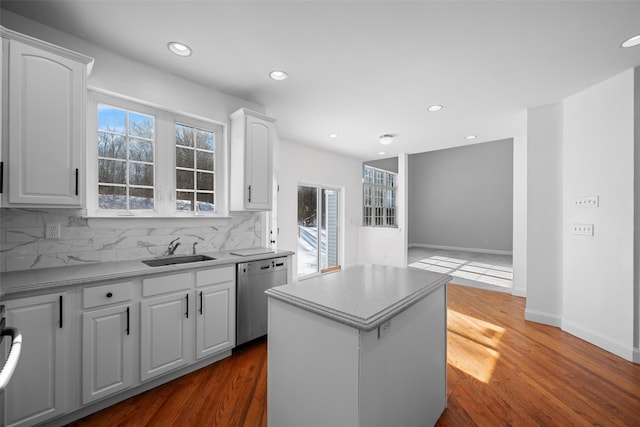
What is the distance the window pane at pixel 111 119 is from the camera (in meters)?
2.32

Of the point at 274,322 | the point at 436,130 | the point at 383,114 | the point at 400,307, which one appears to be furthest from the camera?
the point at 436,130

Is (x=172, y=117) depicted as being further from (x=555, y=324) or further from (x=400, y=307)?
(x=555, y=324)

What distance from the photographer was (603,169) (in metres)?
2.75

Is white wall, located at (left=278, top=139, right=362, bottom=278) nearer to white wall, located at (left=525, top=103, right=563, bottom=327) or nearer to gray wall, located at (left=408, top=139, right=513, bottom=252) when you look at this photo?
white wall, located at (left=525, top=103, right=563, bottom=327)

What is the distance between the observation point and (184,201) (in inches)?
111

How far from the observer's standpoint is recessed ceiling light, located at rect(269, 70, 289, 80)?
258 cm

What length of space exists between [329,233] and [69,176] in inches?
193

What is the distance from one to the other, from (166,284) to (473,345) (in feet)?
9.89

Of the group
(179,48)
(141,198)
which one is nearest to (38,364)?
(141,198)

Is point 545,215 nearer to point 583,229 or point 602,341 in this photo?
point 583,229

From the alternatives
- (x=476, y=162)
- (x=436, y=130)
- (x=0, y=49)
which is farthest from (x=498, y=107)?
(x=476, y=162)

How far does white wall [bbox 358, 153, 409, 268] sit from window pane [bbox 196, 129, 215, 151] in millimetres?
4273

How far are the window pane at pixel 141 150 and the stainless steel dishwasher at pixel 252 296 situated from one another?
1.35 m

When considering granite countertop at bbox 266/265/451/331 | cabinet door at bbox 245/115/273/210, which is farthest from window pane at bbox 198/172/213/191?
granite countertop at bbox 266/265/451/331
